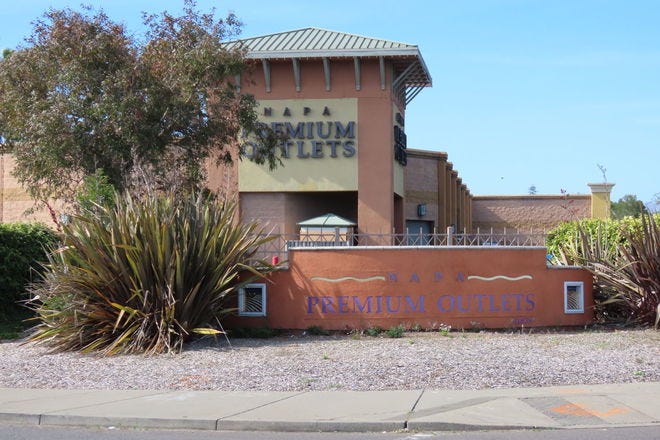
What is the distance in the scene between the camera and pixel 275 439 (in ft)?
29.0

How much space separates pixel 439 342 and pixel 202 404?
5.25 m

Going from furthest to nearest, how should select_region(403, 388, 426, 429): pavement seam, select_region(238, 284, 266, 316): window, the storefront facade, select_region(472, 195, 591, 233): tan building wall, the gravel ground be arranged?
select_region(472, 195, 591, 233): tan building wall, the storefront facade, select_region(238, 284, 266, 316): window, the gravel ground, select_region(403, 388, 426, 429): pavement seam

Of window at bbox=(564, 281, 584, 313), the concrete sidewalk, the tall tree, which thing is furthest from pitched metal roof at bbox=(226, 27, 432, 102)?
the concrete sidewalk

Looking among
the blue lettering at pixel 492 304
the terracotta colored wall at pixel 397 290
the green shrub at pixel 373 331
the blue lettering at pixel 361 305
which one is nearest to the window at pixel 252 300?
the terracotta colored wall at pixel 397 290

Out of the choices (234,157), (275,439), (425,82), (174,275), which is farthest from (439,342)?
(425,82)

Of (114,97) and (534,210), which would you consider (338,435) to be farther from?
(534,210)

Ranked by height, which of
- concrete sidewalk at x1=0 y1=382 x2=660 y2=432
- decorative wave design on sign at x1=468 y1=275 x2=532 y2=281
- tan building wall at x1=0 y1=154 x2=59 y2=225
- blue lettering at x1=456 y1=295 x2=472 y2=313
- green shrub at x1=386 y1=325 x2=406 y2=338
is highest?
tan building wall at x1=0 y1=154 x2=59 y2=225

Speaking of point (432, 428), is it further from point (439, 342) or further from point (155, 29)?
point (155, 29)

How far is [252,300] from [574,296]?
6.23m

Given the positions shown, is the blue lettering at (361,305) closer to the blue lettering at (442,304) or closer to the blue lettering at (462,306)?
the blue lettering at (442,304)

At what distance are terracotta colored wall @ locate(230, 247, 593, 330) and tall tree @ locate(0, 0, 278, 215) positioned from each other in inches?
163

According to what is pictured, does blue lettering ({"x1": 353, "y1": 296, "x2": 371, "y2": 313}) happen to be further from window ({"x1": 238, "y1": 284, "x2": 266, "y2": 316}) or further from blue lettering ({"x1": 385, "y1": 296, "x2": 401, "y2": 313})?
window ({"x1": 238, "y1": 284, "x2": 266, "y2": 316})

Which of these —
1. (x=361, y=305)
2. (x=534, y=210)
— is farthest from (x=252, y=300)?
(x=534, y=210)

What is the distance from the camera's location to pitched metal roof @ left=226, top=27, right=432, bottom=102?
31359 millimetres
